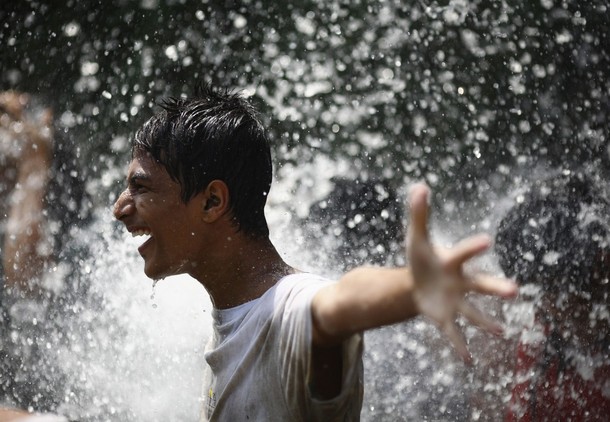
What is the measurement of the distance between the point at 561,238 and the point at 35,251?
7.36 ft

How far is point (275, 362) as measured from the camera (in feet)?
4.45

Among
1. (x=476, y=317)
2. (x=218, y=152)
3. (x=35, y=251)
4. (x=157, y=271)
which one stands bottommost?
(x=35, y=251)

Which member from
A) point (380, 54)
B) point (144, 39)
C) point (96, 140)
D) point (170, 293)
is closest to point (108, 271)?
point (170, 293)

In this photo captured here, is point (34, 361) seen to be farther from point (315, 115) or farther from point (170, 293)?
point (315, 115)

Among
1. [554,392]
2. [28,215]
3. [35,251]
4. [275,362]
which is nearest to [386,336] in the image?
[554,392]

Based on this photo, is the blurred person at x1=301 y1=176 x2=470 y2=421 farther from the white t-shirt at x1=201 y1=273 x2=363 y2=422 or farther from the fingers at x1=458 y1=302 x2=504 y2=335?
the fingers at x1=458 y1=302 x2=504 y2=335

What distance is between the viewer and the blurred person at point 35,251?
3.28 meters

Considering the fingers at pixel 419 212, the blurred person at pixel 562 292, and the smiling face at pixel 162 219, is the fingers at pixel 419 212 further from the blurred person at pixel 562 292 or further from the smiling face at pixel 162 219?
the blurred person at pixel 562 292

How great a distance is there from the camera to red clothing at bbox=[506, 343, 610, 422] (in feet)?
7.82

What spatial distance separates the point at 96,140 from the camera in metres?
4.45

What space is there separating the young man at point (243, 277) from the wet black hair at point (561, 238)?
1.80 metres

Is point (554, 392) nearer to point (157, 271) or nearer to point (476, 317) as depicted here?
point (157, 271)

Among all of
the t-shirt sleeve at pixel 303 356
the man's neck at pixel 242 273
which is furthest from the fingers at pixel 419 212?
the man's neck at pixel 242 273

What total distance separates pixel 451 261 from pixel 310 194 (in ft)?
11.2
